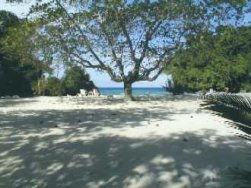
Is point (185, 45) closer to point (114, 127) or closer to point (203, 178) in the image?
point (114, 127)

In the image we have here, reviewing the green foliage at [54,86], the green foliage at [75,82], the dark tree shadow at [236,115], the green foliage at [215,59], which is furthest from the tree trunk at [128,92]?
the dark tree shadow at [236,115]

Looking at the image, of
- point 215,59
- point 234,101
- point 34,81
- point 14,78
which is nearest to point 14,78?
point 14,78

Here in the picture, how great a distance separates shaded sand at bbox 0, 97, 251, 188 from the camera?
7.02m

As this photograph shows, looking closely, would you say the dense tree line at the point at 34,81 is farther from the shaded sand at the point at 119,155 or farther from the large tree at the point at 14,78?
the shaded sand at the point at 119,155

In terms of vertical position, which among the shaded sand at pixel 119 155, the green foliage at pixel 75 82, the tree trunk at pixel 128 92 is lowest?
the shaded sand at pixel 119 155

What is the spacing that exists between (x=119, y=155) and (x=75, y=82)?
30176 millimetres

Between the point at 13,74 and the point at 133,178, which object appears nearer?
the point at 133,178

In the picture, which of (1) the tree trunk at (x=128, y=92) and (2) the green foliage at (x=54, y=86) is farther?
(2) the green foliage at (x=54, y=86)

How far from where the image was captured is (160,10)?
75.2ft

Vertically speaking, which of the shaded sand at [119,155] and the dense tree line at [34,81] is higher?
the dense tree line at [34,81]

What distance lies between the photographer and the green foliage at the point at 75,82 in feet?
123

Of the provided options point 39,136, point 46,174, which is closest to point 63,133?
point 39,136

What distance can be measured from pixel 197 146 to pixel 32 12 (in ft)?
48.6

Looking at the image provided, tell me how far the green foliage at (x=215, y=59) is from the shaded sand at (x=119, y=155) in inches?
487
